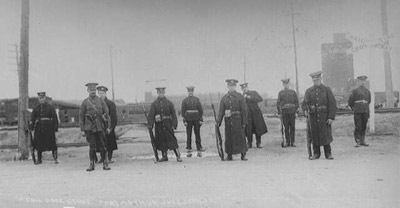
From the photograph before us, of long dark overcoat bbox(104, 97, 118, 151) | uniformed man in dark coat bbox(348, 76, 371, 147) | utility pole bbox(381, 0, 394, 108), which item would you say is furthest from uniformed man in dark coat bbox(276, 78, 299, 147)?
long dark overcoat bbox(104, 97, 118, 151)

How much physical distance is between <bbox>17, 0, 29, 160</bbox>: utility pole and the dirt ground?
843mm

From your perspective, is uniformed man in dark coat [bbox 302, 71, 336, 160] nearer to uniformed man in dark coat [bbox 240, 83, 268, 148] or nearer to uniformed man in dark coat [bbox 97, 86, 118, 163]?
uniformed man in dark coat [bbox 240, 83, 268, 148]

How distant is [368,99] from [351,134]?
2.87 m

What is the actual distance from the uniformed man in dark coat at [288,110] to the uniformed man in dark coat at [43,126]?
5.89 metres

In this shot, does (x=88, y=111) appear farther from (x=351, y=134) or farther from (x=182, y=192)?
(x=351, y=134)

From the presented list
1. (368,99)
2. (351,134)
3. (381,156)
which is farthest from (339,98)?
(381,156)

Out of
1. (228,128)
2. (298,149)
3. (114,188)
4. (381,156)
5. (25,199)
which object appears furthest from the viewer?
(298,149)

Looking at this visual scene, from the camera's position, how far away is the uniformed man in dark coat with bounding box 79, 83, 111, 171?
8445 millimetres

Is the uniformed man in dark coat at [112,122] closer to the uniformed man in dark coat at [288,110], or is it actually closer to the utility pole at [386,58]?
the uniformed man in dark coat at [288,110]

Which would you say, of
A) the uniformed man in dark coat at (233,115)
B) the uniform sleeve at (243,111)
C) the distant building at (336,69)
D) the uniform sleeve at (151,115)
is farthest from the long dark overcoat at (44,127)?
the distant building at (336,69)

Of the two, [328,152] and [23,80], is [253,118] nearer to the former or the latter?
[328,152]

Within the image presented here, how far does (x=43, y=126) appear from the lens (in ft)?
33.2

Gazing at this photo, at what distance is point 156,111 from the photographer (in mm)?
9523

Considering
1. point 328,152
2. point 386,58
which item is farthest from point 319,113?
point 386,58
